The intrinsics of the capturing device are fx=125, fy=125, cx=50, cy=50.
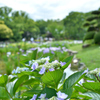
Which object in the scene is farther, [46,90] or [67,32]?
[67,32]

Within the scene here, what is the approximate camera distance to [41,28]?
30.4 m

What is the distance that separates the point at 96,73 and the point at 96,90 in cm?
10

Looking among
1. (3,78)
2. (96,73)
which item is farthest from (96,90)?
(3,78)

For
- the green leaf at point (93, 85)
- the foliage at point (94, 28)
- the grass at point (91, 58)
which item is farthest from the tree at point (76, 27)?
the green leaf at point (93, 85)

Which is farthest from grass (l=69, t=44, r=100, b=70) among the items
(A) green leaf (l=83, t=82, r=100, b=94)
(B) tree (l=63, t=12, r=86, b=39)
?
(B) tree (l=63, t=12, r=86, b=39)

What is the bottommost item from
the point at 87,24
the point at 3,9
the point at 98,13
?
the point at 87,24

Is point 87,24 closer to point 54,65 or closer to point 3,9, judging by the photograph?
point 54,65

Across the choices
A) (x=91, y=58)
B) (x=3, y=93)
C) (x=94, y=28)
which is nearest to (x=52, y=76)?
(x=3, y=93)

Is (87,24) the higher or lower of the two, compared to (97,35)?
higher

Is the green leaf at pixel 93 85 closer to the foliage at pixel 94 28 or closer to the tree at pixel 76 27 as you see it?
the foliage at pixel 94 28

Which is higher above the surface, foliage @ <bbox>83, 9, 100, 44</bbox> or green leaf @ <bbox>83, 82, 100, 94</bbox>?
foliage @ <bbox>83, 9, 100, 44</bbox>

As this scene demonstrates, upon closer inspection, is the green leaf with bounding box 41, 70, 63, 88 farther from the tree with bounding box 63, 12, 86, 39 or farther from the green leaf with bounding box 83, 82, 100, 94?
the tree with bounding box 63, 12, 86, 39

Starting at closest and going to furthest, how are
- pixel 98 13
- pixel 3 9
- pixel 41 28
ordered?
1. pixel 98 13
2. pixel 3 9
3. pixel 41 28

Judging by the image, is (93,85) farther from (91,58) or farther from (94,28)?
(94,28)
